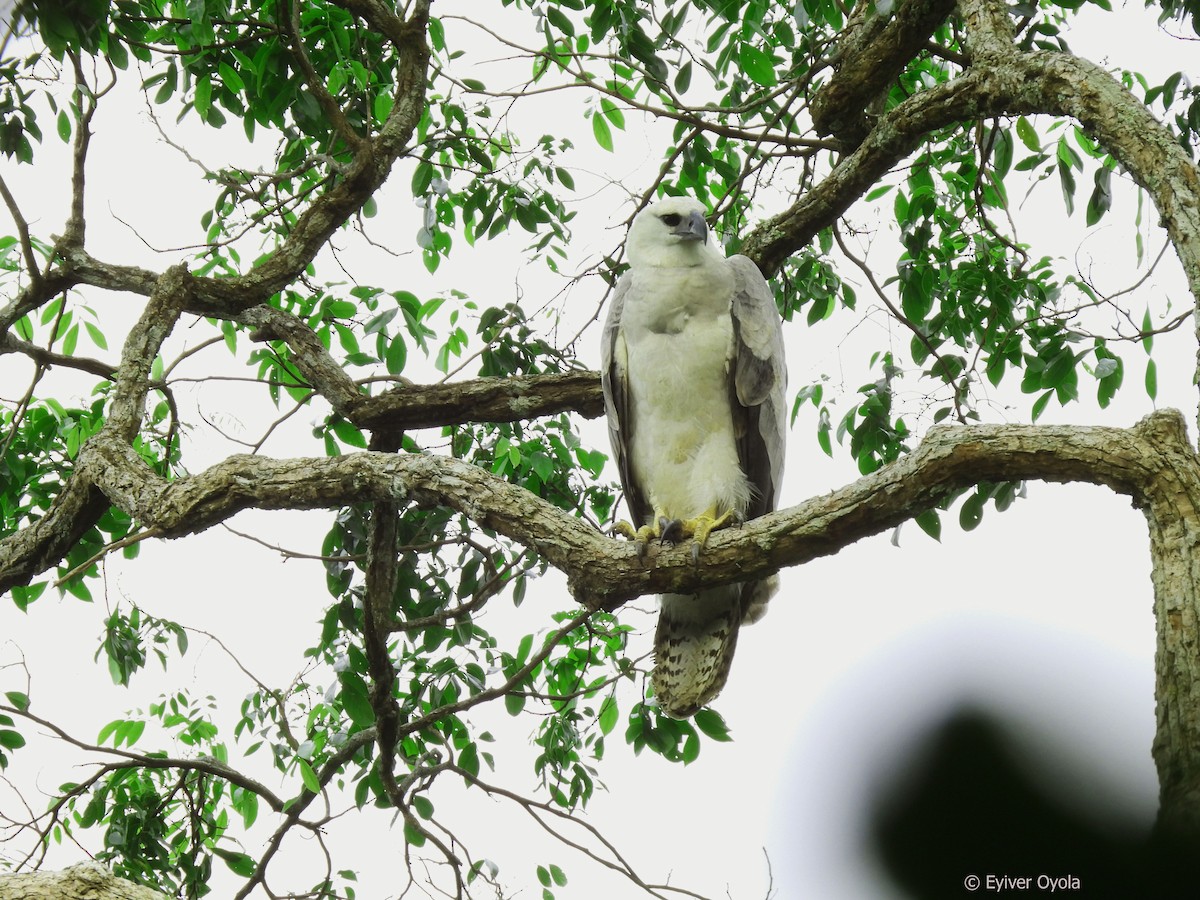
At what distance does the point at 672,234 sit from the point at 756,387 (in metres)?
0.73

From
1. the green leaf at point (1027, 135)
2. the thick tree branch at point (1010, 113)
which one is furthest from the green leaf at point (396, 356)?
the green leaf at point (1027, 135)

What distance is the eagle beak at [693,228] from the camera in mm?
4133

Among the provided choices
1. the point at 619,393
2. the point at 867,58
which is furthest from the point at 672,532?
the point at 867,58

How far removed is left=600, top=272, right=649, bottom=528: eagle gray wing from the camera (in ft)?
13.3

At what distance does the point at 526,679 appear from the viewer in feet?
12.3

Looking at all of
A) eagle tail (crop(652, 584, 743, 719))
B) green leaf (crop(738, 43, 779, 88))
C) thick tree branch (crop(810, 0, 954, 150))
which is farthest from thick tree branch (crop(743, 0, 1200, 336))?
eagle tail (crop(652, 584, 743, 719))

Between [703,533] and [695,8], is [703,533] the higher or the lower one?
the lower one

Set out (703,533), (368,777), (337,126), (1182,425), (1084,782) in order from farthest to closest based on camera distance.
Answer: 1. (368,777)
2. (337,126)
3. (703,533)
4. (1182,425)
5. (1084,782)

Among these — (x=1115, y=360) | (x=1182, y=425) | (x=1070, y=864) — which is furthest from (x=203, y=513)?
(x=1070, y=864)

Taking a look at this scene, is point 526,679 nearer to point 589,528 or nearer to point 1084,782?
point 589,528

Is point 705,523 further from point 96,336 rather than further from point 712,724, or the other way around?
point 96,336

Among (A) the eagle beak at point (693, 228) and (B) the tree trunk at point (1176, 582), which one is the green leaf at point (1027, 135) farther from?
(B) the tree trunk at point (1176, 582)

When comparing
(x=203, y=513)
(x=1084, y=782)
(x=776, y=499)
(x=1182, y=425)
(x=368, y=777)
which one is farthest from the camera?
(x=776, y=499)

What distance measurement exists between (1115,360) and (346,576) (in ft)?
8.70
